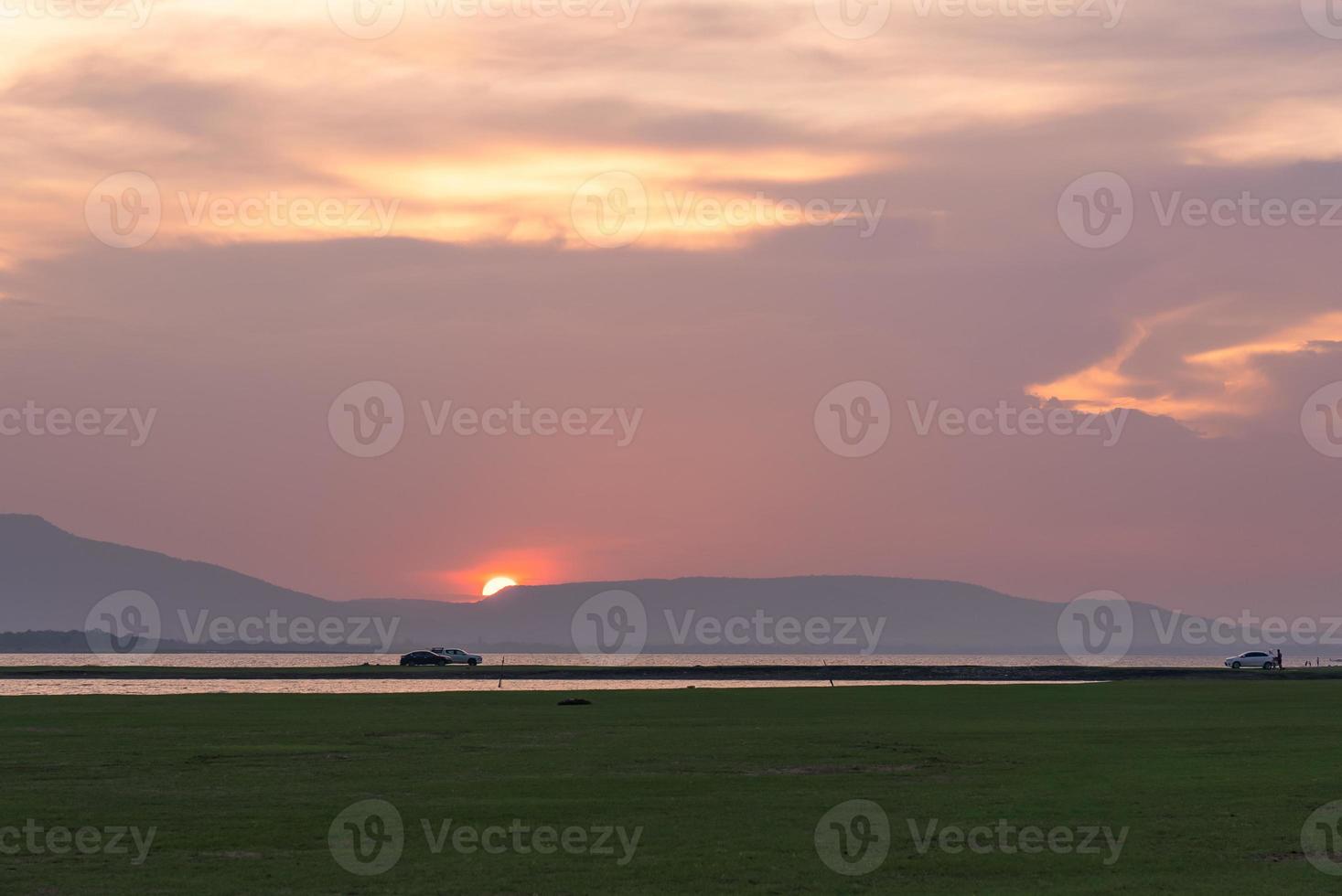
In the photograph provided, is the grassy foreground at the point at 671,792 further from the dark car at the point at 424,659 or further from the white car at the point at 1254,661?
the dark car at the point at 424,659

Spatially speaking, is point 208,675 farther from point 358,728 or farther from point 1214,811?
point 1214,811

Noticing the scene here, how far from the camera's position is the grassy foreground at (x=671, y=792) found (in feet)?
68.6

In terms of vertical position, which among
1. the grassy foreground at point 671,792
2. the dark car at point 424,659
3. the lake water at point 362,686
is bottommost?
the grassy foreground at point 671,792

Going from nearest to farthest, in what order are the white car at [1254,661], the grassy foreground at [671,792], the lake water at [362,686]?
the grassy foreground at [671,792]
the lake water at [362,686]
the white car at [1254,661]

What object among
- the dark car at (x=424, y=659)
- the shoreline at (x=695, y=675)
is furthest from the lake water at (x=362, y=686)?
the dark car at (x=424, y=659)

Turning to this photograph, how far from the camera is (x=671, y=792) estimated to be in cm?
3064

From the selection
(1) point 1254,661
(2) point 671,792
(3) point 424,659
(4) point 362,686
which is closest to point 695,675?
(3) point 424,659

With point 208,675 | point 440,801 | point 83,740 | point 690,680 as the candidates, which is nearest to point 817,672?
point 690,680

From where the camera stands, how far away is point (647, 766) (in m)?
36.2

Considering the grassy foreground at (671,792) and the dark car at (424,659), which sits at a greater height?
the dark car at (424,659)

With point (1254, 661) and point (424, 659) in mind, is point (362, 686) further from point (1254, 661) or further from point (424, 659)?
point (1254, 661)

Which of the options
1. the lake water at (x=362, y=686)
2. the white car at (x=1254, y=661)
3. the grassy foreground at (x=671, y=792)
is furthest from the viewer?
the white car at (x=1254, y=661)

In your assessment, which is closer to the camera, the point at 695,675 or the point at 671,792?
the point at 671,792

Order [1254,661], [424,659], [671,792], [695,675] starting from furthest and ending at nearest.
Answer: [424,659] < [1254,661] < [695,675] < [671,792]
